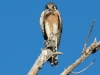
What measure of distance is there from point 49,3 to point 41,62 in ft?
22.4

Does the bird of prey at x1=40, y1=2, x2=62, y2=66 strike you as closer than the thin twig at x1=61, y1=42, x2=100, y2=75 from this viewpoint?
No

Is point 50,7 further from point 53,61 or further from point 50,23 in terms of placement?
point 53,61

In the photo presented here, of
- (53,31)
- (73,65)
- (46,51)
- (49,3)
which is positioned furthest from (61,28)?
(73,65)

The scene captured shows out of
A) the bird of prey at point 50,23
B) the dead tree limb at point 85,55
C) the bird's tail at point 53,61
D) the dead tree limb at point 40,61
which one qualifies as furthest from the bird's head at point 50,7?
the dead tree limb at point 85,55

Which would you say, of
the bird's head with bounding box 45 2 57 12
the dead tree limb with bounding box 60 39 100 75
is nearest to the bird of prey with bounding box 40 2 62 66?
the bird's head with bounding box 45 2 57 12

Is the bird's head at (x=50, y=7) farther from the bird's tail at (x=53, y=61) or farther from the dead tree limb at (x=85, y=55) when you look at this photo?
the dead tree limb at (x=85, y=55)

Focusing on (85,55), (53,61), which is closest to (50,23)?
(53,61)

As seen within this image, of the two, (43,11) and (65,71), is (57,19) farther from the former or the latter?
(65,71)

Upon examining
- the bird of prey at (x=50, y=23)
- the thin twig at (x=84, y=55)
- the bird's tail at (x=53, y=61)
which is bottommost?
the thin twig at (x=84, y=55)

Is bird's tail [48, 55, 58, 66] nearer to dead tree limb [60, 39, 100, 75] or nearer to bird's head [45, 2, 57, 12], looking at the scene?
bird's head [45, 2, 57, 12]

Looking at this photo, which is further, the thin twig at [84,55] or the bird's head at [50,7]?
the bird's head at [50,7]

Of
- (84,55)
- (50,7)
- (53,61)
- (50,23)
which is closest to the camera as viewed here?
(84,55)

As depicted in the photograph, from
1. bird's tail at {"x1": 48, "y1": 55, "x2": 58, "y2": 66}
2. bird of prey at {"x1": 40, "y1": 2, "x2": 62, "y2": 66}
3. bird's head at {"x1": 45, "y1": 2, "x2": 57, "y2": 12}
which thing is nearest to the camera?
bird's tail at {"x1": 48, "y1": 55, "x2": 58, "y2": 66}

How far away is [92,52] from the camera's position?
9117 mm
